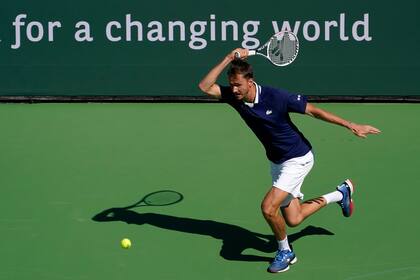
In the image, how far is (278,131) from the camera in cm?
705

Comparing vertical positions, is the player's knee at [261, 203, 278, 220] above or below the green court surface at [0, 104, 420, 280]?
above

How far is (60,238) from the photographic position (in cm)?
766

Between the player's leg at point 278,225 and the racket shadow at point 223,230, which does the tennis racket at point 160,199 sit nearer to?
the racket shadow at point 223,230

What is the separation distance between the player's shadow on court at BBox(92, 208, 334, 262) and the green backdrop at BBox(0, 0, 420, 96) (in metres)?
5.02

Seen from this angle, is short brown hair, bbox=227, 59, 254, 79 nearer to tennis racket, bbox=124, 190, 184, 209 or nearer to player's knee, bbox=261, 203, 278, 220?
player's knee, bbox=261, 203, 278, 220

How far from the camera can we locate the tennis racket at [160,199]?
8727mm

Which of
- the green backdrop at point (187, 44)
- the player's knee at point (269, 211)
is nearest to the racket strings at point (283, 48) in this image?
the player's knee at point (269, 211)

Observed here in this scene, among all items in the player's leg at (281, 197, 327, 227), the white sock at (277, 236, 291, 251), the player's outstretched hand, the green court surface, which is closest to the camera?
the player's outstretched hand

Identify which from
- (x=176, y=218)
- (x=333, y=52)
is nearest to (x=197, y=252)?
(x=176, y=218)

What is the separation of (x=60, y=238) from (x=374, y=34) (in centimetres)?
697

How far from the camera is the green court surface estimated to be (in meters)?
7.08

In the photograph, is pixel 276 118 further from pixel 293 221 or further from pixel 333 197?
pixel 333 197

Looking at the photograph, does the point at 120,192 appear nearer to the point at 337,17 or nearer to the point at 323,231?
the point at 323,231

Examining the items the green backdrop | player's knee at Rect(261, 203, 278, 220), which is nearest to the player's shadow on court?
player's knee at Rect(261, 203, 278, 220)
